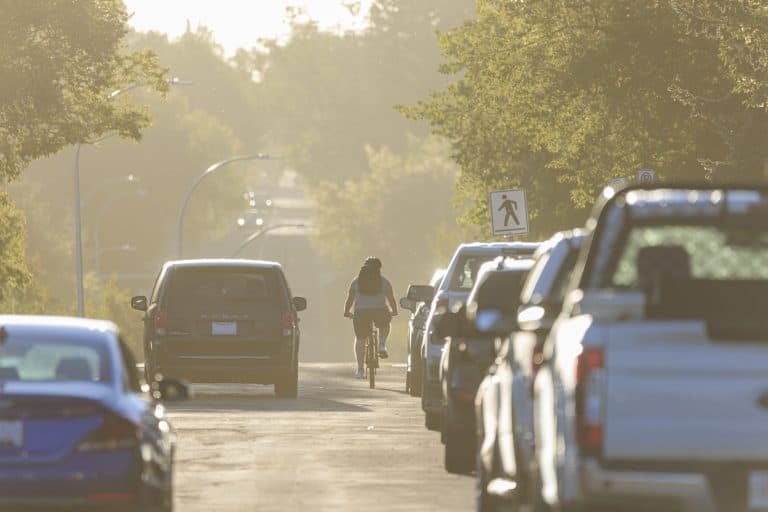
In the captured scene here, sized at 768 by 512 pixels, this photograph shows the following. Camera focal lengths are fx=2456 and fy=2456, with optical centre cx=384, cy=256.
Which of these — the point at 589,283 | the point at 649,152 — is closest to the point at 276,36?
the point at 649,152

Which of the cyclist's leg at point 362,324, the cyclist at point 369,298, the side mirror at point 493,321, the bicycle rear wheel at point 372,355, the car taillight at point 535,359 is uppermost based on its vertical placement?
the side mirror at point 493,321

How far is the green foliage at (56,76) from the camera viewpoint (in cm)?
4375

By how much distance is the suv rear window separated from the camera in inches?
1164

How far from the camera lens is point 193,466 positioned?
18750mm

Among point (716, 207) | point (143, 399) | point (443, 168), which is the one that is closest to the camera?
point (716, 207)

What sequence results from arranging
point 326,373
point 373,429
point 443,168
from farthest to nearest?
1. point 443,168
2. point 326,373
3. point 373,429

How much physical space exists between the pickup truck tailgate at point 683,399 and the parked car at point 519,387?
181 cm

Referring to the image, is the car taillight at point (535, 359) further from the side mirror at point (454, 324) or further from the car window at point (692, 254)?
the side mirror at point (454, 324)

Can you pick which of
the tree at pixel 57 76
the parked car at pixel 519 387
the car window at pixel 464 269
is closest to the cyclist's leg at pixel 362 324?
the car window at pixel 464 269

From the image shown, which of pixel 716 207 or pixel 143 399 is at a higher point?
pixel 716 207

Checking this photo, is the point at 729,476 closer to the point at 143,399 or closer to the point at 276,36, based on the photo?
the point at 143,399

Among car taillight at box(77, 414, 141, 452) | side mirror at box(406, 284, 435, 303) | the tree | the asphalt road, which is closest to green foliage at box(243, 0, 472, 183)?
the tree

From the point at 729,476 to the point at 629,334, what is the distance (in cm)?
68

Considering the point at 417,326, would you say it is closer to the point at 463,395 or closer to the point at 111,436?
the point at 463,395
